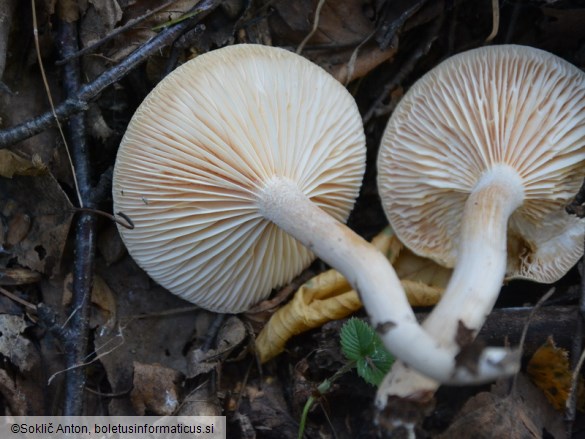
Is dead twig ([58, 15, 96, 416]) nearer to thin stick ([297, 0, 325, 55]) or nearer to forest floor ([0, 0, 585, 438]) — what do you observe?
forest floor ([0, 0, 585, 438])

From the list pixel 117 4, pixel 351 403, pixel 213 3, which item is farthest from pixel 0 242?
pixel 351 403

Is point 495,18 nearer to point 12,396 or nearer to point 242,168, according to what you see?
point 242,168

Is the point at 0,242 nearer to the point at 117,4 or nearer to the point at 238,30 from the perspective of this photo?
the point at 117,4

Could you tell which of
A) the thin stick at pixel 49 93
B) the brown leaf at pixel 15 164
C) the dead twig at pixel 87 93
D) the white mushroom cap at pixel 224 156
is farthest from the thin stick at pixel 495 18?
the brown leaf at pixel 15 164

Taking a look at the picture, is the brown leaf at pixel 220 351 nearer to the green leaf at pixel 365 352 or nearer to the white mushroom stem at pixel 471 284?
the green leaf at pixel 365 352

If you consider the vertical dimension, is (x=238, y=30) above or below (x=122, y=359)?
above

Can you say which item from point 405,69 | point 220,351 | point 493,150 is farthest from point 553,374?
point 405,69

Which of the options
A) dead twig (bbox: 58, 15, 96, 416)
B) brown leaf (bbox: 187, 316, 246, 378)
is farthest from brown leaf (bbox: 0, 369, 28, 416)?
brown leaf (bbox: 187, 316, 246, 378)
